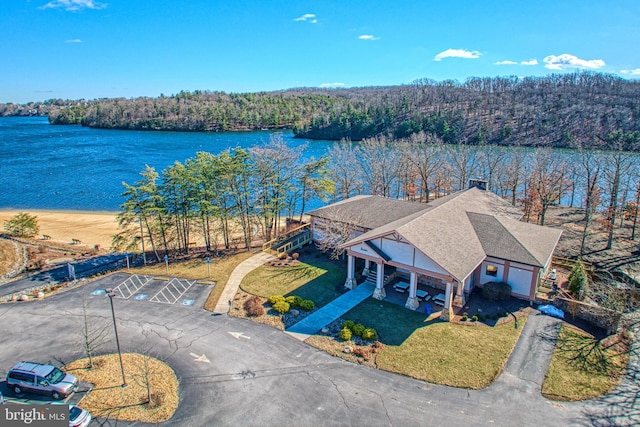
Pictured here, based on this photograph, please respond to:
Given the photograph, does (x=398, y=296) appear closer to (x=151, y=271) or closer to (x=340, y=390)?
(x=340, y=390)

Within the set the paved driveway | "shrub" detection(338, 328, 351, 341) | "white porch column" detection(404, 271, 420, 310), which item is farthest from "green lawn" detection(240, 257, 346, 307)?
"white porch column" detection(404, 271, 420, 310)

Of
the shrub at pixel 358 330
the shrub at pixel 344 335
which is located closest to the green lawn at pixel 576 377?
the shrub at pixel 358 330

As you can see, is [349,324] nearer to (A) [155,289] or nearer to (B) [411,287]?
(B) [411,287]

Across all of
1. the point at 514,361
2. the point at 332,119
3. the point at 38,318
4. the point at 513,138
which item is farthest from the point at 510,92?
the point at 38,318

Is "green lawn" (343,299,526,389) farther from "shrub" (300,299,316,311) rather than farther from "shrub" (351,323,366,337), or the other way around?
"shrub" (300,299,316,311)

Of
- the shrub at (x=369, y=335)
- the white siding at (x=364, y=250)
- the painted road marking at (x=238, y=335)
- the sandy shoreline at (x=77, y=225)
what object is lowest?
the sandy shoreline at (x=77, y=225)

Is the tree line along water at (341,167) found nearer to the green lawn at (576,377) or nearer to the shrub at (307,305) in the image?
the shrub at (307,305)
